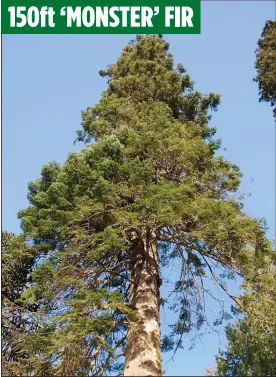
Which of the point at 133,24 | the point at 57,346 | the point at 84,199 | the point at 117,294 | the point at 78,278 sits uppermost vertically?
the point at 133,24

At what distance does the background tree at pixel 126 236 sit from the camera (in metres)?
8.37

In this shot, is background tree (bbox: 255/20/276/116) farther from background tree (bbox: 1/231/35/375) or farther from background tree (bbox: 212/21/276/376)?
background tree (bbox: 1/231/35/375)

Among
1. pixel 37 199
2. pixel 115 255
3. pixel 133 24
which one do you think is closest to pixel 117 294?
pixel 115 255

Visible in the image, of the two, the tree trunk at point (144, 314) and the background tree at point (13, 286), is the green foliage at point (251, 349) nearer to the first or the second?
the tree trunk at point (144, 314)

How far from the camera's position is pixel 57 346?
770cm

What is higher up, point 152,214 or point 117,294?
point 152,214

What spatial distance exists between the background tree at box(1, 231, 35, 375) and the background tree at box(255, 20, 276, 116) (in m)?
9.13

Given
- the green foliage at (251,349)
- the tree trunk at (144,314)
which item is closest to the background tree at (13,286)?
the tree trunk at (144,314)

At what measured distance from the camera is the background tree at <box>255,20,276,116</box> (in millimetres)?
14898

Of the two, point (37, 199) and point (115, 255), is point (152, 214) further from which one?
point (37, 199)

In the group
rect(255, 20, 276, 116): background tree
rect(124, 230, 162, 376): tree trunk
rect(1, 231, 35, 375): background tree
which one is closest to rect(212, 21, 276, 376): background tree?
rect(255, 20, 276, 116): background tree

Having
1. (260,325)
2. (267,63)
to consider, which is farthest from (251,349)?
(267,63)

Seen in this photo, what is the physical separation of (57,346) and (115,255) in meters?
3.33

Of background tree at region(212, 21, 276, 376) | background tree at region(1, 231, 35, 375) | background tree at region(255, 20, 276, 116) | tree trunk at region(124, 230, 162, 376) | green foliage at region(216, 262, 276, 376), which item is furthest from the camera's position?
green foliage at region(216, 262, 276, 376)
